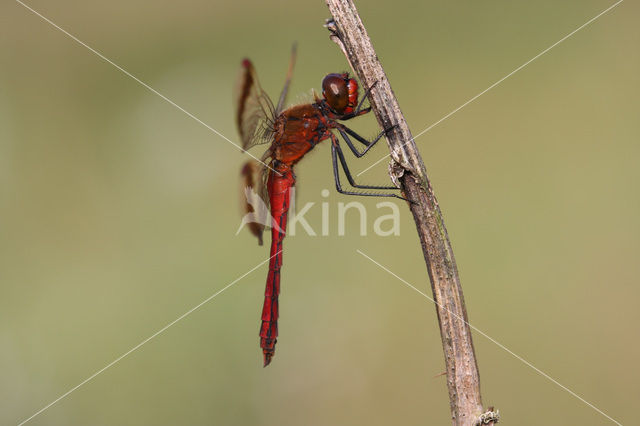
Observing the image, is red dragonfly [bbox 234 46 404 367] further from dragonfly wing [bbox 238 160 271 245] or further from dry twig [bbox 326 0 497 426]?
dry twig [bbox 326 0 497 426]

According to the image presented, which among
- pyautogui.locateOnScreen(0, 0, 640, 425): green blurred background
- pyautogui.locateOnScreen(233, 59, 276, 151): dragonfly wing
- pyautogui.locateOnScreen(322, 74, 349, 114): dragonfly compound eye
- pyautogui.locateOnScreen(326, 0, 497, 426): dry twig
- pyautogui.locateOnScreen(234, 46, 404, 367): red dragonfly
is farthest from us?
pyautogui.locateOnScreen(0, 0, 640, 425): green blurred background

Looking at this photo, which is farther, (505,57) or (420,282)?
(505,57)

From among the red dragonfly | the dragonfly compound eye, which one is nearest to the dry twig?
the dragonfly compound eye

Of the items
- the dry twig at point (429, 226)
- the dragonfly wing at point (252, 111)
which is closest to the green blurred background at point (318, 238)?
the dragonfly wing at point (252, 111)

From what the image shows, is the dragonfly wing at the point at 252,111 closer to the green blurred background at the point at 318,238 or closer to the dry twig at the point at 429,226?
the green blurred background at the point at 318,238

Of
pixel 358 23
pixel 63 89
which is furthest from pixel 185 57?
pixel 358 23

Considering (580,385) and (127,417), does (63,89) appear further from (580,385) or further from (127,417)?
(580,385)

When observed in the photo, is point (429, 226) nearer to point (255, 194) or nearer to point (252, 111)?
point (255, 194)
